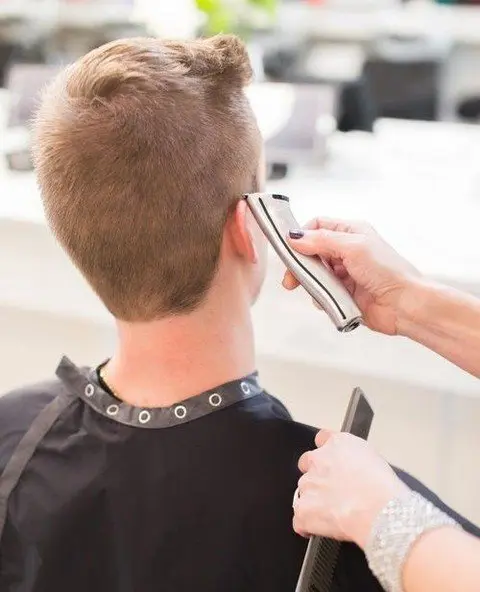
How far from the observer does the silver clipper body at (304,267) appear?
33.1 inches

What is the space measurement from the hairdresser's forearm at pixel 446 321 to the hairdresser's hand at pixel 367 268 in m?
0.02

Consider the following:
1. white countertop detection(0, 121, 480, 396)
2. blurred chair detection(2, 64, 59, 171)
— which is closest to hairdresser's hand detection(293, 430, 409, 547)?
white countertop detection(0, 121, 480, 396)

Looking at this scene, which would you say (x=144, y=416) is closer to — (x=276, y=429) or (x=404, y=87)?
(x=276, y=429)

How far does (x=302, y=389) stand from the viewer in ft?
5.09

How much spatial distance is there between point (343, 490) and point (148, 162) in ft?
1.18

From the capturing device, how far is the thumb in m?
0.91

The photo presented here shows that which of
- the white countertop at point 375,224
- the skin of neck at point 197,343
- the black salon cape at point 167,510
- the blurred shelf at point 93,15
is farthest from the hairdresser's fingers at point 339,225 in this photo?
the blurred shelf at point 93,15

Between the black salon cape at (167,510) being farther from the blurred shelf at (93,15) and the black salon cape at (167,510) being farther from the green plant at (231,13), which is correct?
the blurred shelf at (93,15)

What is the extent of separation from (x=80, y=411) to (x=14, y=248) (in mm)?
767

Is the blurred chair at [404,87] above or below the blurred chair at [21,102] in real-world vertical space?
below

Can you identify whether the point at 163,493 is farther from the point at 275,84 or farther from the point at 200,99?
the point at 275,84

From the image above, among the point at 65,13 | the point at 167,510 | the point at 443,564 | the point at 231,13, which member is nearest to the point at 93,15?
the point at 65,13

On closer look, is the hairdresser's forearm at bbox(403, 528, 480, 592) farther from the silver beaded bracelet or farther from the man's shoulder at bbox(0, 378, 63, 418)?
the man's shoulder at bbox(0, 378, 63, 418)

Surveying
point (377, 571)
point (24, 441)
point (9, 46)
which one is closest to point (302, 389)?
point (24, 441)
